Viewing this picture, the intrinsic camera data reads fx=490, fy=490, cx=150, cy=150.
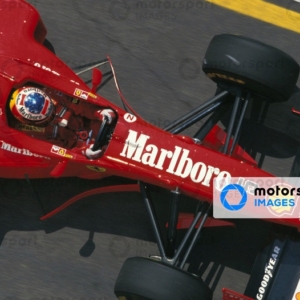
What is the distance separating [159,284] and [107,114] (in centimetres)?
127

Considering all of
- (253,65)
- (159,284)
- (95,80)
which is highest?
(253,65)

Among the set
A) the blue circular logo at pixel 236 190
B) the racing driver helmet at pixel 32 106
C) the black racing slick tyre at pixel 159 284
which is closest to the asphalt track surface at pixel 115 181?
the blue circular logo at pixel 236 190

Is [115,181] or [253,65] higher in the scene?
[253,65]

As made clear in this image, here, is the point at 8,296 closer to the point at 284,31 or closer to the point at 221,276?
the point at 221,276

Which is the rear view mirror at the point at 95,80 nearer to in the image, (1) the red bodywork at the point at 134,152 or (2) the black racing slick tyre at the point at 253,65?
(1) the red bodywork at the point at 134,152

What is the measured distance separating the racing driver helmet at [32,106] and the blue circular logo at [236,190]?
137 cm

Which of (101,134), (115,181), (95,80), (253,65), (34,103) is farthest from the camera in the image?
(115,181)

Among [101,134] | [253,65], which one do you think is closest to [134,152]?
[101,134]

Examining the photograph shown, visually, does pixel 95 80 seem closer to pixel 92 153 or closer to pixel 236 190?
pixel 92 153

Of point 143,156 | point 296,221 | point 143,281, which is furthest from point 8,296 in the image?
point 296,221

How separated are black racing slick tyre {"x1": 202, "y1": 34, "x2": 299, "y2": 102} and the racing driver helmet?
1294mm

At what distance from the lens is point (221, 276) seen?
425cm

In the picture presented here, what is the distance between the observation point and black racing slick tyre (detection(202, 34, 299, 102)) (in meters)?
3.64

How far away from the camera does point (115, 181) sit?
430cm
